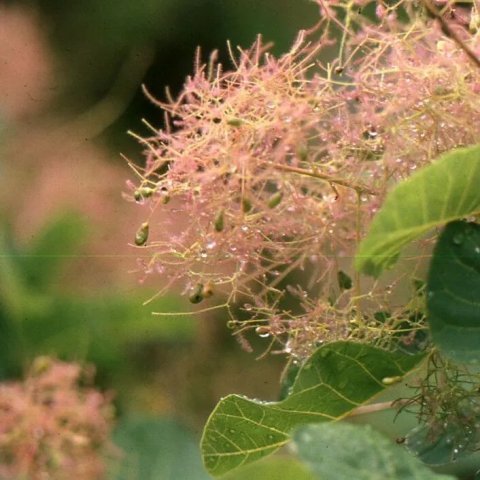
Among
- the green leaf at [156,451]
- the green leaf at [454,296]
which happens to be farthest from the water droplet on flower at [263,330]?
the green leaf at [156,451]

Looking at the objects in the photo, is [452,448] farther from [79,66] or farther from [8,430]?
[79,66]

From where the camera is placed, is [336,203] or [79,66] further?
[79,66]

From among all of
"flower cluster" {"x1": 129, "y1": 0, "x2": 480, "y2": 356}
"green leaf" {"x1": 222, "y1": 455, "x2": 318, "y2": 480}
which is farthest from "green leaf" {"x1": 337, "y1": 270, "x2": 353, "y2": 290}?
"green leaf" {"x1": 222, "y1": 455, "x2": 318, "y2": 480}

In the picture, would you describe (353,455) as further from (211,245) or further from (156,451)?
(156,451)

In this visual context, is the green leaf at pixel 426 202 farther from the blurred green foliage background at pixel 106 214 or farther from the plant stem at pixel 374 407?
the blurred green foliage background at pixel 106 214

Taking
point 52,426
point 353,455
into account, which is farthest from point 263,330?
point 52,426

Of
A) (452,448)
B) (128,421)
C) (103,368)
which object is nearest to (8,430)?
(128,421)
